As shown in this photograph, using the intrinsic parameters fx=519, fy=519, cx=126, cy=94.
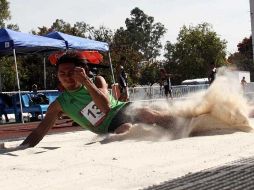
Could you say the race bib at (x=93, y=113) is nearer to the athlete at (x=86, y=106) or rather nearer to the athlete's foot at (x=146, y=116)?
the athlete at (x=86, y=106)

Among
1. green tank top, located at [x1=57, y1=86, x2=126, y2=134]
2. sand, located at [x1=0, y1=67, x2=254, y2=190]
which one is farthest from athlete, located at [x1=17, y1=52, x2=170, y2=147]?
sand, located at [x1=0, y1=67, x2=254, y2=190]

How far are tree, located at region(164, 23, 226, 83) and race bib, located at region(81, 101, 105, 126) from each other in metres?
47.1

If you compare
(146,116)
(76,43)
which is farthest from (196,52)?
(146,116)

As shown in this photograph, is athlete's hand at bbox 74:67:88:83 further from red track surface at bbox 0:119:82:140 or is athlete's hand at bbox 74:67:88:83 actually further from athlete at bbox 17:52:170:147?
red track surface at bbox 0:119:82:140

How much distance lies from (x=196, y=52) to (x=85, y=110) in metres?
48.8

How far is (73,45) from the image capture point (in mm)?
15914

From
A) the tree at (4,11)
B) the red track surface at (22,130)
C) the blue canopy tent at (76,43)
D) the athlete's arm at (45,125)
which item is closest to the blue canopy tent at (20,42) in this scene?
the blue canopy tent at (76,43)

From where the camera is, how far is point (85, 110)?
567 cm

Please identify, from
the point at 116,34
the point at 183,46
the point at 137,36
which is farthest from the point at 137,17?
the point at 116,34

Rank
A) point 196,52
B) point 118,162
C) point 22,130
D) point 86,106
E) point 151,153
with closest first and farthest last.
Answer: point 118,162 < point 151,153 < point 86,106 < point 22,130 < point 196,52

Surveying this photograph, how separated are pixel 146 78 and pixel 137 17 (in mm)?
47484

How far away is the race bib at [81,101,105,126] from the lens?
18.5 ft

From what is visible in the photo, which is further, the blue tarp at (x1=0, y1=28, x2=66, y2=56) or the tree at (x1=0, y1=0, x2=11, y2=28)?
the tree at (x1=0, y1=0, x2=11, y2=28)

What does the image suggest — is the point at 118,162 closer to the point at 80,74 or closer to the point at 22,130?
the point at 80,74
